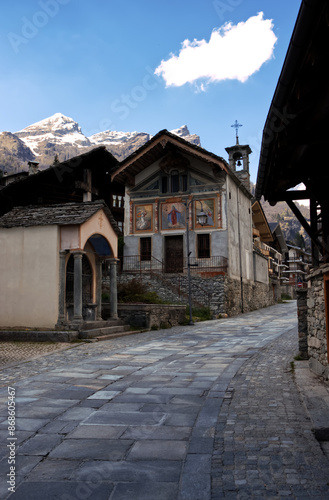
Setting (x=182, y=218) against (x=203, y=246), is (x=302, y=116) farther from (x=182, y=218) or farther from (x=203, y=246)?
(x=182, y=218)

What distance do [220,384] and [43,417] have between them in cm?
280

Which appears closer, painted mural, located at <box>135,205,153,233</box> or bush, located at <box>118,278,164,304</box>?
bush, located at <box>118,278,164,304</box>

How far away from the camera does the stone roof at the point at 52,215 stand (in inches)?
542

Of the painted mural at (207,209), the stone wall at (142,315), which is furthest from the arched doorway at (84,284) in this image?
the painted mural at (207,209)

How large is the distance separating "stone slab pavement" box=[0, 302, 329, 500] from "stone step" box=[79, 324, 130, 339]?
458 cm

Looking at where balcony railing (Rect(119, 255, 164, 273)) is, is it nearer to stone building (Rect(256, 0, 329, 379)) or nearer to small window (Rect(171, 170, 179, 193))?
small window (Rect(171, 170, 179, 193))

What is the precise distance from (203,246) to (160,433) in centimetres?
2274

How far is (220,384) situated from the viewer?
6488 millimetres

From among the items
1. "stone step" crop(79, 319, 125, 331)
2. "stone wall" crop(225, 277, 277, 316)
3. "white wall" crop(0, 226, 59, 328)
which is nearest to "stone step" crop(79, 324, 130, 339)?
"stone step" crop(79, 319, 125, 331)

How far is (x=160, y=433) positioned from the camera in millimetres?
4262

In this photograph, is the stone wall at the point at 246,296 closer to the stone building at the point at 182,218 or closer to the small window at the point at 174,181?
the stone building at the point at 182,218

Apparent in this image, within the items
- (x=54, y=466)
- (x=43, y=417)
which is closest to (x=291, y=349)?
(x=43, y=417)

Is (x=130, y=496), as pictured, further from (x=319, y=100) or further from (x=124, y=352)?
(x=124, y=352)

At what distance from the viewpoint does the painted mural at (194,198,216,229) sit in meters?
26.6
